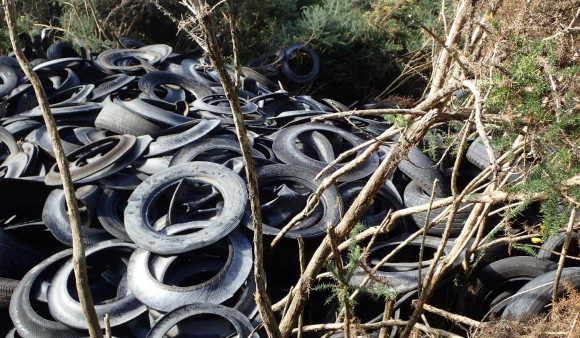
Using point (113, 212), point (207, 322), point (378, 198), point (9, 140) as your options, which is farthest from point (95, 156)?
point (378, 198)

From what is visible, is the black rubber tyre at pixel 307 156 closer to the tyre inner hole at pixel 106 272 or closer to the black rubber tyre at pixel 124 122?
the black rubber tyre at pixel 124 122

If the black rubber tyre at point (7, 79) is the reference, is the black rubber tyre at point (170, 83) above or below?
above

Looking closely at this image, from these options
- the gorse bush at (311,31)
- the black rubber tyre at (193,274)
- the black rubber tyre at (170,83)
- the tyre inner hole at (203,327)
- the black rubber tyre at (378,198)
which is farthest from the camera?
the gorse bush at (311,31)

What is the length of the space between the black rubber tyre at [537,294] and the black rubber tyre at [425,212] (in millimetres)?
889

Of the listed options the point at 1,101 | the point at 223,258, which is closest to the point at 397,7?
the point at 1,101

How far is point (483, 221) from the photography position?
2.99 m

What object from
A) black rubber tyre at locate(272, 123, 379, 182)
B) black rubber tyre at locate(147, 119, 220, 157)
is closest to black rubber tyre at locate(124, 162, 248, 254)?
black rubber tyre at locate(147, 119, 220, 157)

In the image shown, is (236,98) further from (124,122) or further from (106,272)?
(124,122)

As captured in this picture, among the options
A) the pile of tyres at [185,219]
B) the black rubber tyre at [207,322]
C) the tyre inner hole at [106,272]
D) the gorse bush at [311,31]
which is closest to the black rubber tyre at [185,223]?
the pile of tyres at [185,219]

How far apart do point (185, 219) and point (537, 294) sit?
2.65 m

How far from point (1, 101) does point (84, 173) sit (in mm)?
3157

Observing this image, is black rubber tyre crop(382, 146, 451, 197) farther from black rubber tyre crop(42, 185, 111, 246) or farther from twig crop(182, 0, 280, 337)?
twig crop(182, 0, 280, 337)

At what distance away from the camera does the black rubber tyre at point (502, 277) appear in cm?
373

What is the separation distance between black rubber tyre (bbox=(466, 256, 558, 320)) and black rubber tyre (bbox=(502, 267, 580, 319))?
20 centimetres
